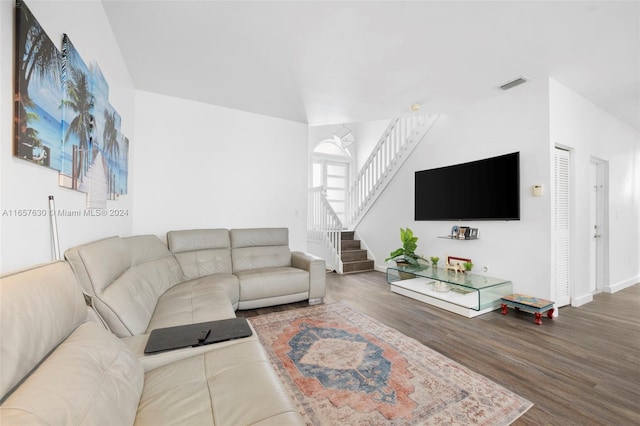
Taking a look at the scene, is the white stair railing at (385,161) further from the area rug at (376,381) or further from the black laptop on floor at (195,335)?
the black laptop on floor at (195,335)

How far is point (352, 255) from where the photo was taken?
530 cm

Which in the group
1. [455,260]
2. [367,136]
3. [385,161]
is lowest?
[455,260]

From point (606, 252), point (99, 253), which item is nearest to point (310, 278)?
point (99, 253)

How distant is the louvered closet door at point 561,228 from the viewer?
2.97 meters

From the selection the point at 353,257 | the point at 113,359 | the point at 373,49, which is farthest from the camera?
the point at 353,257

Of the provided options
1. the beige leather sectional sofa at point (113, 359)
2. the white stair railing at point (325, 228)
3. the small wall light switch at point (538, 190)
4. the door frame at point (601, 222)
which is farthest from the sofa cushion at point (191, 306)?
the door frame at point (601, 222)

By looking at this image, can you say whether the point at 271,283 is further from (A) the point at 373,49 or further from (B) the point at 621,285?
(B) the point at 621,285

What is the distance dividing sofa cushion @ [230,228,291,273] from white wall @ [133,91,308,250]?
41 cm

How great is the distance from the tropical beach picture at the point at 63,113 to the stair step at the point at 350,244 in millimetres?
4168

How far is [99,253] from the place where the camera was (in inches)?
59.2

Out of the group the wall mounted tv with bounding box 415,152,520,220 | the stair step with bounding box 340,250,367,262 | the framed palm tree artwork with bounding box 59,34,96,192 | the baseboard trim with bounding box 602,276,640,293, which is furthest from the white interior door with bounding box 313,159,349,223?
the framed palm tree artwork with bounding box 59,34,96,192

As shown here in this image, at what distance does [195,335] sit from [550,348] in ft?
8.98

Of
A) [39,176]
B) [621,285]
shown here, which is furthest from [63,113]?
[621,285]

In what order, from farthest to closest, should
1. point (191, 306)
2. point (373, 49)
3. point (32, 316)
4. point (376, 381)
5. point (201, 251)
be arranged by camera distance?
point (201, 251), point (373, 49), point (191, 306), point (376, 381), point (32, 316)
